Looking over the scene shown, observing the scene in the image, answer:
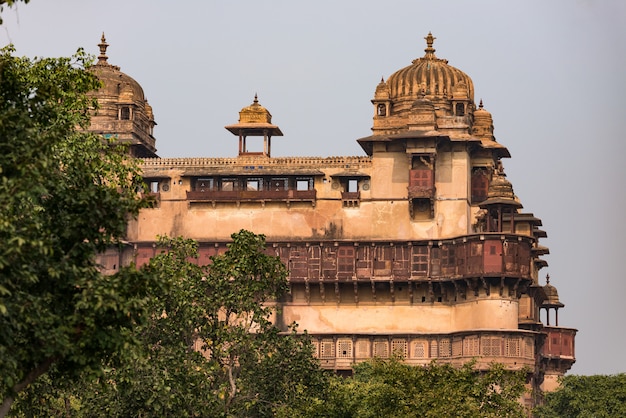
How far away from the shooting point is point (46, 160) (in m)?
27.5

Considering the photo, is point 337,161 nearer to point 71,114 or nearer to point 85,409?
point 85,409

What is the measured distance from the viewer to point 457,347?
7781cm

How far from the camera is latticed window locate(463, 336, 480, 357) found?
7675 centimetres

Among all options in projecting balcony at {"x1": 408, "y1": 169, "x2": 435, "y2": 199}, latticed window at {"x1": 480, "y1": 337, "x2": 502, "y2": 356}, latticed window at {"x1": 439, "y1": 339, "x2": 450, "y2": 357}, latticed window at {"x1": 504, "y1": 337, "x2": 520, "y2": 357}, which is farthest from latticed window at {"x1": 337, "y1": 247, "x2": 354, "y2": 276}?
latticed window at {"x1": 504, "y1": 337, "x2": 520, "y2": 357}

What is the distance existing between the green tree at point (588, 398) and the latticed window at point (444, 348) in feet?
15.5

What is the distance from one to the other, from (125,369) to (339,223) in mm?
39456

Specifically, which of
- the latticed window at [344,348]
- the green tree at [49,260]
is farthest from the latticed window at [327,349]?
the green tree at [49,260]

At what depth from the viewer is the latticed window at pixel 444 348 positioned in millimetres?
78500

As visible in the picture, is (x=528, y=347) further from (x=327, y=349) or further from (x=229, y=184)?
(x=229, y=184)

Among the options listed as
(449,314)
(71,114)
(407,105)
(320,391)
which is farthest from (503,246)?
(71,114)

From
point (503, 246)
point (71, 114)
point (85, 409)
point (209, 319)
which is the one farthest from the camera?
point (503, 246)

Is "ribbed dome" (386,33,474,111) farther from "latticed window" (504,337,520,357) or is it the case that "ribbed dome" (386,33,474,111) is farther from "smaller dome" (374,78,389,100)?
"latticed window" (504,337,520,357)

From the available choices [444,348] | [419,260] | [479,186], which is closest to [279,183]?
[419,260]

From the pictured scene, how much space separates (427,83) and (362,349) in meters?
13.2
